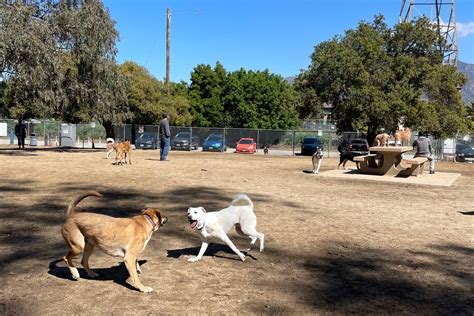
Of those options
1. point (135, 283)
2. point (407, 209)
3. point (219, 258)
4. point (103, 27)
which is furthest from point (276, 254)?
point (103, 27)

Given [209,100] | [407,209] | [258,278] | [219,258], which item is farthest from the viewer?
Result: [209,100]

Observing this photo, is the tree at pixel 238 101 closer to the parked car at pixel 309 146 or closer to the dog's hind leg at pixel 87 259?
the parked car at pixel 309 146

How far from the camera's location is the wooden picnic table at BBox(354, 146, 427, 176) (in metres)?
16.8

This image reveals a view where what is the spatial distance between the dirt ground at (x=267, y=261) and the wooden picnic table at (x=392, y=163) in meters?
5.73

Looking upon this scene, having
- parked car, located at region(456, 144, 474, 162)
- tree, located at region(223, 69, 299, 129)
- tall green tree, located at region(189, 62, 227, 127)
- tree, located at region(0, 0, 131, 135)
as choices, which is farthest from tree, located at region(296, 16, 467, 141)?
tree, located at region(0, 0, 131, 135)

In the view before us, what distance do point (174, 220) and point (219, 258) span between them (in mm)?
2218

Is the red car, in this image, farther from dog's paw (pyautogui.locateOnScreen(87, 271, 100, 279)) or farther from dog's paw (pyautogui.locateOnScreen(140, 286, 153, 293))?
dog's paw (pyautogui.locateOnScreen(140, 286, 153, 293))

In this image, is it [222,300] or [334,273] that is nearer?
[222,300]

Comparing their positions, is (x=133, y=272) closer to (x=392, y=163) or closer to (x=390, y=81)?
(x=392, y=163)

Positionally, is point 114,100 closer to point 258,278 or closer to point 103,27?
point 103,27

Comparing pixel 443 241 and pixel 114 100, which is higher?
pixel 114 100

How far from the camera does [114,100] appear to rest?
27.5 m

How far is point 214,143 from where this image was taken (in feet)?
133

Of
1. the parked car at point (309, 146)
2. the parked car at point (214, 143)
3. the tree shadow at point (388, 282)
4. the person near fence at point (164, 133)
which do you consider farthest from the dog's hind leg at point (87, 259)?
the parked car at point (214, 143)
